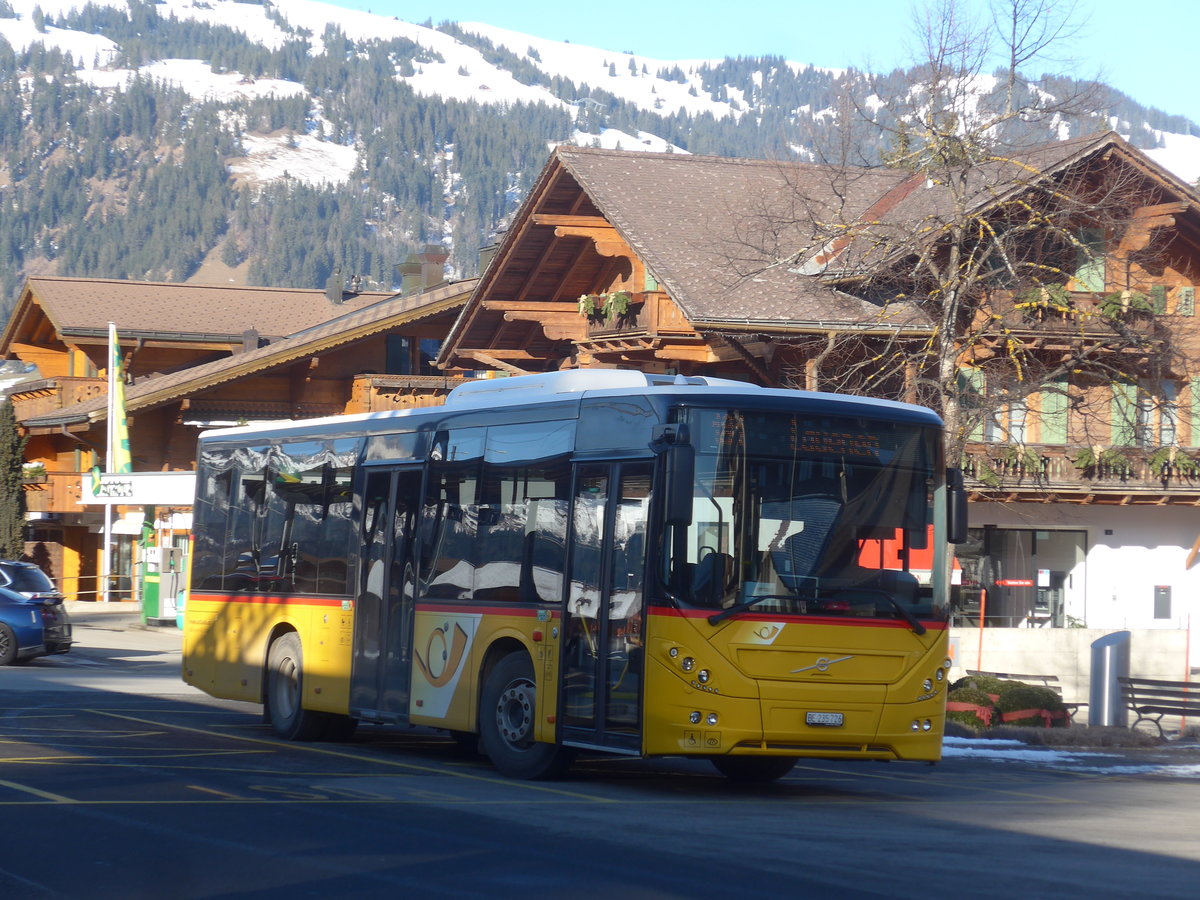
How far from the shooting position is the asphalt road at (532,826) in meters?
8.97

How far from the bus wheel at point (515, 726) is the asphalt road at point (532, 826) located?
209 millimetres

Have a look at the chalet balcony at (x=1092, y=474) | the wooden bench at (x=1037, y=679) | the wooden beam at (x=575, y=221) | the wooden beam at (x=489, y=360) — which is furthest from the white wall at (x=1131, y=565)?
the wooden beam at (x=575, y=221)

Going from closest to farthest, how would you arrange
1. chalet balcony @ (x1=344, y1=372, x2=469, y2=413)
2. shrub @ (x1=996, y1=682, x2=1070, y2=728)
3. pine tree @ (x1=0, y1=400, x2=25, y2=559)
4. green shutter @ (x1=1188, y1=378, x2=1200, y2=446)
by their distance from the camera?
shrub @ (x1=996, y1=682, x2=1070, y2=728)
green shutter @ (x1=1188, y1=378, x2=1200, y2=446)
chalet balcony @ (x1=344, y1=372, x2=469, y2=413)
pine tree @ (x1=0, y1=400, x2=25, y2=559)

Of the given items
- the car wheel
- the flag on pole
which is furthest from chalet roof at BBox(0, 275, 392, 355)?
the car wheel

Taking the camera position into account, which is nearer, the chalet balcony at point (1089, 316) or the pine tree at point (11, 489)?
the chalet balcony at point (1089, 316)

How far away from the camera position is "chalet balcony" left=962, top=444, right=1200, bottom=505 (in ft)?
115

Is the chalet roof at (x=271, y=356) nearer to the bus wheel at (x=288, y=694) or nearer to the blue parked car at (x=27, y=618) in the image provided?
the blue parked car at (x=27, y=618)

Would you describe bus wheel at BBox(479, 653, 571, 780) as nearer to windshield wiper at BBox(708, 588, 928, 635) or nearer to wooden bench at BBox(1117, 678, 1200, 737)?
windshield wiper at BBox(708, 588, 928, 635)

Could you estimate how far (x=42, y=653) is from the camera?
1070 inches

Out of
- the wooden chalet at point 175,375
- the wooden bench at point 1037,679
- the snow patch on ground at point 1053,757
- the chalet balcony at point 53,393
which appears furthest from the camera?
the chalet balcony at point 53,393

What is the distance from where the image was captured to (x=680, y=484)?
40.2ft

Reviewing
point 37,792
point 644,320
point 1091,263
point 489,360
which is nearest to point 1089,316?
point 1091,263

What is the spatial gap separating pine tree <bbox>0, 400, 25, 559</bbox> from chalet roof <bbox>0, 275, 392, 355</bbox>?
3.35m

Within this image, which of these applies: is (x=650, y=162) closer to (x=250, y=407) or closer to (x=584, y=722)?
(x=250, y=407)
